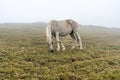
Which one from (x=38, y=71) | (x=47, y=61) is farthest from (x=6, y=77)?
(x=47, y=61)

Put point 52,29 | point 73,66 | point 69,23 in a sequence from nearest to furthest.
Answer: point 73,66
point 52,29
point 69,23

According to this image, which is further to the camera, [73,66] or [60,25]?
[60,25]

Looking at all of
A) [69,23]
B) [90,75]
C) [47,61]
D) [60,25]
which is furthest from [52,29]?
[90,75]

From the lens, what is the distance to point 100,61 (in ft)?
61.4

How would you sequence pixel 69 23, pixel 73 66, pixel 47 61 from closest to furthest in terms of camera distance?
pixel 73 66 < pixel 47 61 < pixel 69 23

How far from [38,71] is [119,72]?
5.33 metres

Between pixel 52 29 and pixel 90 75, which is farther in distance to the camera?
pixel 52 29

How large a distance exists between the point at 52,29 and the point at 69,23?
2.89 metres

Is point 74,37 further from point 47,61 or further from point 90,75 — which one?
point 90,75

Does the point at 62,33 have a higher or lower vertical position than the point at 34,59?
higher

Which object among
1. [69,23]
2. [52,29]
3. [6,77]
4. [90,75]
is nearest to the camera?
[6,77]

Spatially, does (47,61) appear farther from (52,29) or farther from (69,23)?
(69,23)

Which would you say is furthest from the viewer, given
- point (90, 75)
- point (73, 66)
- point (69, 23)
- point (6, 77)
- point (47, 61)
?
point (69, 23)

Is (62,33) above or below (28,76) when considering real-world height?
above
